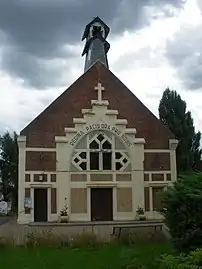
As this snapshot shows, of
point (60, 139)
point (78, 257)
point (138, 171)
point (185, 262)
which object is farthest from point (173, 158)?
point (185, 262)

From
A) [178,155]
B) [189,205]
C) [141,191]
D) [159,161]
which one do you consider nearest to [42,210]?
[141,191]

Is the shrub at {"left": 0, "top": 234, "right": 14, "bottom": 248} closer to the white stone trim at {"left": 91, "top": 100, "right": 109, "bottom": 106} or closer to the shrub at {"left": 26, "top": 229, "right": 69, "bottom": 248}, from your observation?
the shrub at {"left": 26, "top": 229, "right": 69, "bottom": 248}

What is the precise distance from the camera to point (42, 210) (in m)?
33.6

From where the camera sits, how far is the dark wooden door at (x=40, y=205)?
1316 inches

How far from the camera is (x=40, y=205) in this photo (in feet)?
111

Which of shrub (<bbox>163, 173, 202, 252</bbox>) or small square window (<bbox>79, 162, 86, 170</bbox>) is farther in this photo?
small square window (<bbox>79, 162, 86, 170</bbox>)

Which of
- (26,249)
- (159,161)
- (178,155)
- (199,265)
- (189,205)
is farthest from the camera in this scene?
(178,155)

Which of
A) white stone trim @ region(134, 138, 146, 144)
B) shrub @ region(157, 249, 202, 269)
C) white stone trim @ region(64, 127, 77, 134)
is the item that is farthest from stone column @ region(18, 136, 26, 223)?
shrub @ region(157, 249, 202, 269)

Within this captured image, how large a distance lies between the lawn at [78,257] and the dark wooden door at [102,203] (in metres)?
14.6

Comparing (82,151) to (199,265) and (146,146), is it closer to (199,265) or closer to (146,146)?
(146,146)

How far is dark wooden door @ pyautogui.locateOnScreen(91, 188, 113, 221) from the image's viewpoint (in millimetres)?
34531

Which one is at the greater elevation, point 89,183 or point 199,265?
point 89,183

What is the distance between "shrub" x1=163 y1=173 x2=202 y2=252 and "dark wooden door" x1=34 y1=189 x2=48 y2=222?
66.7ft

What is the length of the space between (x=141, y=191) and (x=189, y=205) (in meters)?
21.3
